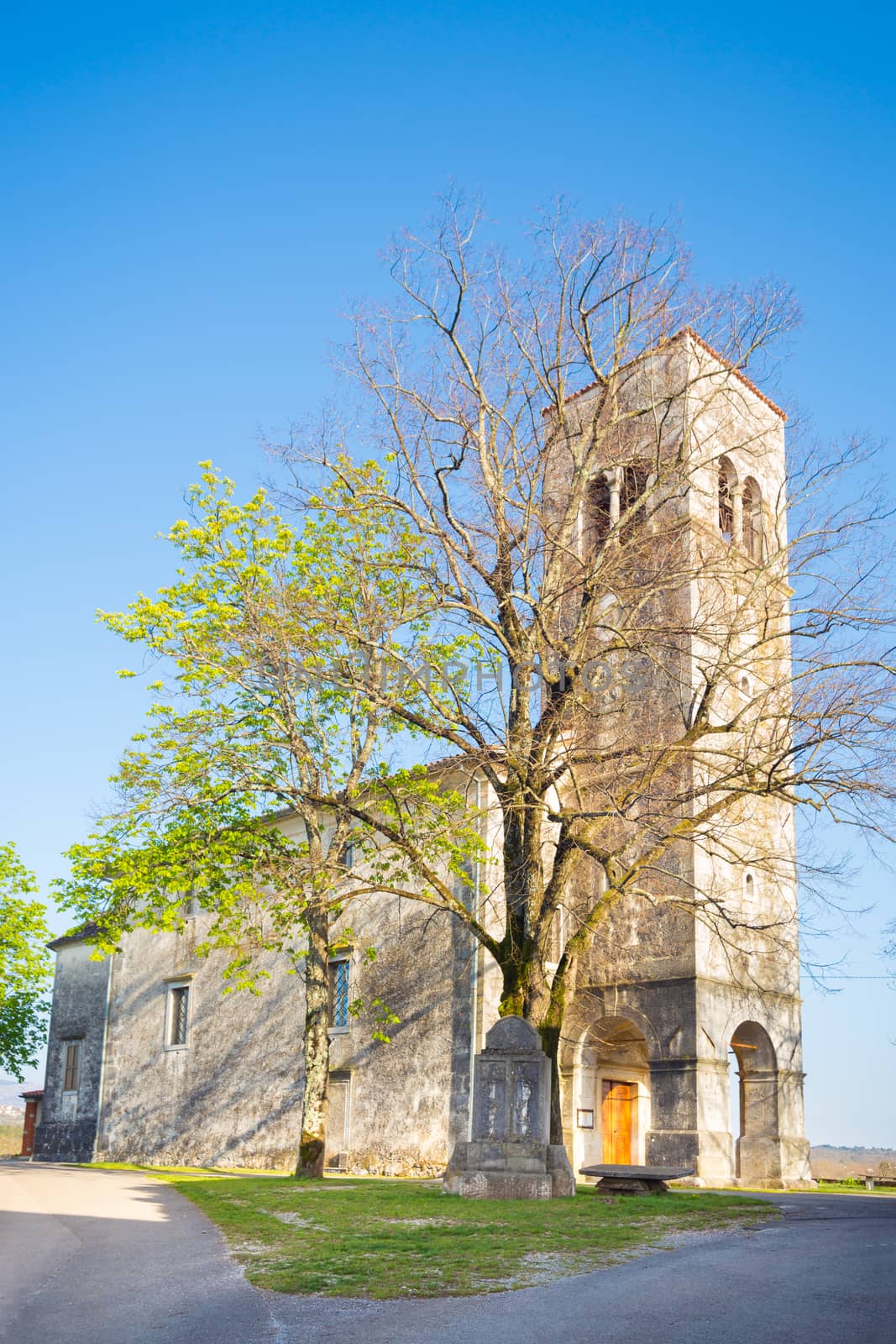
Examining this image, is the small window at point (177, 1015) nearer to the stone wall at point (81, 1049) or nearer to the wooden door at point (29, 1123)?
the stone wall at point (81, 1049)

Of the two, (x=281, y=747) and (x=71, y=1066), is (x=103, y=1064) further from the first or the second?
(x=281, y=747)

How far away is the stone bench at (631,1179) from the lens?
15047 mm

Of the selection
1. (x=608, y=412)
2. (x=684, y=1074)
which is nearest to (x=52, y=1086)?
(x=684, y=1074)

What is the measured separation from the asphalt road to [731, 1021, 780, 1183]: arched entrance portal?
482 inches

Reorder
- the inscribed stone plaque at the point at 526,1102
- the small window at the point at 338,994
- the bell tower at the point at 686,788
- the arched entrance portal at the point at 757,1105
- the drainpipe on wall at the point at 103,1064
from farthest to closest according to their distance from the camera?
the drainpipe on wall at the point at 103,1064, the small window at the point at 338,994, the arched entrance portal at the point at 757,1105, the bell tower at the point at 686,788, the inscribed stone plaque at the point at 526,1102

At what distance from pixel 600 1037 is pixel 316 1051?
721cm

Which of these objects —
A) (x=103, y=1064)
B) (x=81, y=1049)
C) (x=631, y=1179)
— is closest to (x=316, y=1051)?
(x=631, y=1179)

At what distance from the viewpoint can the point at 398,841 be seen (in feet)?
52.0

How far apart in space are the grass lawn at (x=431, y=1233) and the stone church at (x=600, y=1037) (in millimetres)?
6159

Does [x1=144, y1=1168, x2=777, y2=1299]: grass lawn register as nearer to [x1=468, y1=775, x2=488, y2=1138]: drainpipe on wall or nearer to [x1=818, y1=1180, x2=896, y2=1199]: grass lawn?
[x1=468, y1=775, x2=488, y2=1138]: drainpipe on wall

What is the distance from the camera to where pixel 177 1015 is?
30.0 meters

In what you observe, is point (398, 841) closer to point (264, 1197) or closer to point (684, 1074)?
point (264, 1197)

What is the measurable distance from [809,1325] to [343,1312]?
261cm

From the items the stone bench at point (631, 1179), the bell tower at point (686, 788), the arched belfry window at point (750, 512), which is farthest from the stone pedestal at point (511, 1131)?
the arched belfry window at point (750, 512)
